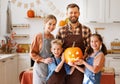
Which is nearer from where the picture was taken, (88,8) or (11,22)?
(88,8)

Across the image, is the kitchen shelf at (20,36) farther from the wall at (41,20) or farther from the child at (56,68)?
the child at (56,68)

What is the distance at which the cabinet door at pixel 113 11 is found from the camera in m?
5.46

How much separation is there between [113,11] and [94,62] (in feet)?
10.9

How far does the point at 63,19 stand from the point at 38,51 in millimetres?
3416

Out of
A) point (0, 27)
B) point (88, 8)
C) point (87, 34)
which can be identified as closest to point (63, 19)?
point (88, 8)

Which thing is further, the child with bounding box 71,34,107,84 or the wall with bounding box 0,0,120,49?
the wall with bounding box 0,0,120,49

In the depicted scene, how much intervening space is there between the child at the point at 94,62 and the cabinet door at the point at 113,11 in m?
3.15

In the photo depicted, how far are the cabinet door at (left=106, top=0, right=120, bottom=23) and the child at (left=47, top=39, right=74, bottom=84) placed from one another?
3247mm

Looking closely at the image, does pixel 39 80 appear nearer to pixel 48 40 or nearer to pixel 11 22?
pixel 48 40

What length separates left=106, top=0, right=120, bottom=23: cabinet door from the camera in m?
5.46

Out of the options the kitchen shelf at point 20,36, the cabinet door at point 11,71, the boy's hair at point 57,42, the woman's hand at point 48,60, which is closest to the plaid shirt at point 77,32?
the boy's hair at point 57,42

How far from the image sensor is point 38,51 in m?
2.59

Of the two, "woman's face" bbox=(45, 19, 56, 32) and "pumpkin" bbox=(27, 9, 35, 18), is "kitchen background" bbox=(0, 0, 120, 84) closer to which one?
"pumpkin" bbox=(27, 9, 35, 18)

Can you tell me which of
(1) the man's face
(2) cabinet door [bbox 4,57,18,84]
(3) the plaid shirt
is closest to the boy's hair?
(3) the plaid shirt
